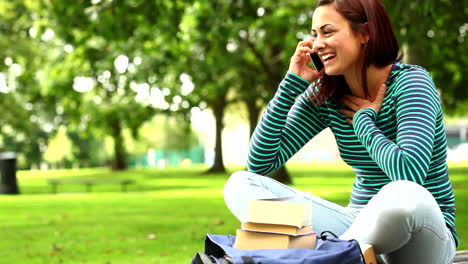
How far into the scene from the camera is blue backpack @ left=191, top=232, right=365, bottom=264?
2.28 m

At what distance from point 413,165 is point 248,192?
692mm

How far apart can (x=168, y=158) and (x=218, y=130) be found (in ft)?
106

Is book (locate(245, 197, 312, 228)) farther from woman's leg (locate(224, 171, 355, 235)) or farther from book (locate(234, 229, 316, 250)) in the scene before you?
woman's leg (locate(224, 171, 355, 235))

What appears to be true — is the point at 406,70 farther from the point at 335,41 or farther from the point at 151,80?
the point at 151,80

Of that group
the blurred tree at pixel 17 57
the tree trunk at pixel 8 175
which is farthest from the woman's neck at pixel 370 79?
the blurred tree at pixel 17 57

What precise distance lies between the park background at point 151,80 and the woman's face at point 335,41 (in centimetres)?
370

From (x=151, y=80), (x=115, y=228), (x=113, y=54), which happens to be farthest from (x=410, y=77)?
(x=151, y=80)

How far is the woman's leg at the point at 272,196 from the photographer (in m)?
2.82

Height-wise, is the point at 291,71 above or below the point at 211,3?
below

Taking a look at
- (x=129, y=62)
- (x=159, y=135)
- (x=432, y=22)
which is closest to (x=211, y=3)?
(x=432, y=22)

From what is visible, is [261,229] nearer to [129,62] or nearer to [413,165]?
[413,165]

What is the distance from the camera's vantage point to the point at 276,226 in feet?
7.90

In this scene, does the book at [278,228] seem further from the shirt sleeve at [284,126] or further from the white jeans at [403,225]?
the shirt sleeve at [284,126]

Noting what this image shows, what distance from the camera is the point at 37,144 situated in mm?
60562
